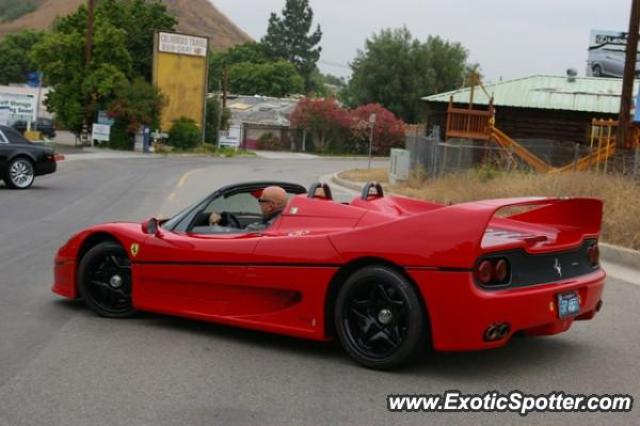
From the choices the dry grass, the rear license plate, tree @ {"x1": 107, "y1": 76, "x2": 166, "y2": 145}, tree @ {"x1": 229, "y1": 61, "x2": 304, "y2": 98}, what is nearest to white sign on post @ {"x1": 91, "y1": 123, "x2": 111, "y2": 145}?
tree @ {"x1": 107, "y1": 76, "x2": 166, "y2": 145}

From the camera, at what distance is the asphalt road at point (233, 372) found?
4910 mm

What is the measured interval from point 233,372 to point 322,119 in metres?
68.4

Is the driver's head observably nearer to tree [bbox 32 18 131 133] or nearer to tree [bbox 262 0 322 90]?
tree [bbox 32 18 131 133]

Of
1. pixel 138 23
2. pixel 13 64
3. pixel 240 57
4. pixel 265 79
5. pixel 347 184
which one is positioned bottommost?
pixel 347 184

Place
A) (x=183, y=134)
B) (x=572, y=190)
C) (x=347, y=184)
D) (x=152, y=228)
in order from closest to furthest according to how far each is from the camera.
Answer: (x=152, y=228) < (x=572, y=190) < (x=347, y=184) < (x=183, y=134)

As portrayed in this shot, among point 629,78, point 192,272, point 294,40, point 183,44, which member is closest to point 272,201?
point 192,272

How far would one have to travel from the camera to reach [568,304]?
19.1 ft

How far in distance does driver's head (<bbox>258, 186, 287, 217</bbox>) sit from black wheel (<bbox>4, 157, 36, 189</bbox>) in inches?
627

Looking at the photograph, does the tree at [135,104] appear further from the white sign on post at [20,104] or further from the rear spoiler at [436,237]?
the rear spoiler at [436,237]

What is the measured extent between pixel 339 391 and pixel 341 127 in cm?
6895

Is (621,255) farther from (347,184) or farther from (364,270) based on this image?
(347,184)

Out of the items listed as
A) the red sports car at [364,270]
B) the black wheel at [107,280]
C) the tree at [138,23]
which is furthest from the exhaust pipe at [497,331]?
the tree at [138,23]

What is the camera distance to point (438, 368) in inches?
230

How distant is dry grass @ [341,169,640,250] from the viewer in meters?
12.4
